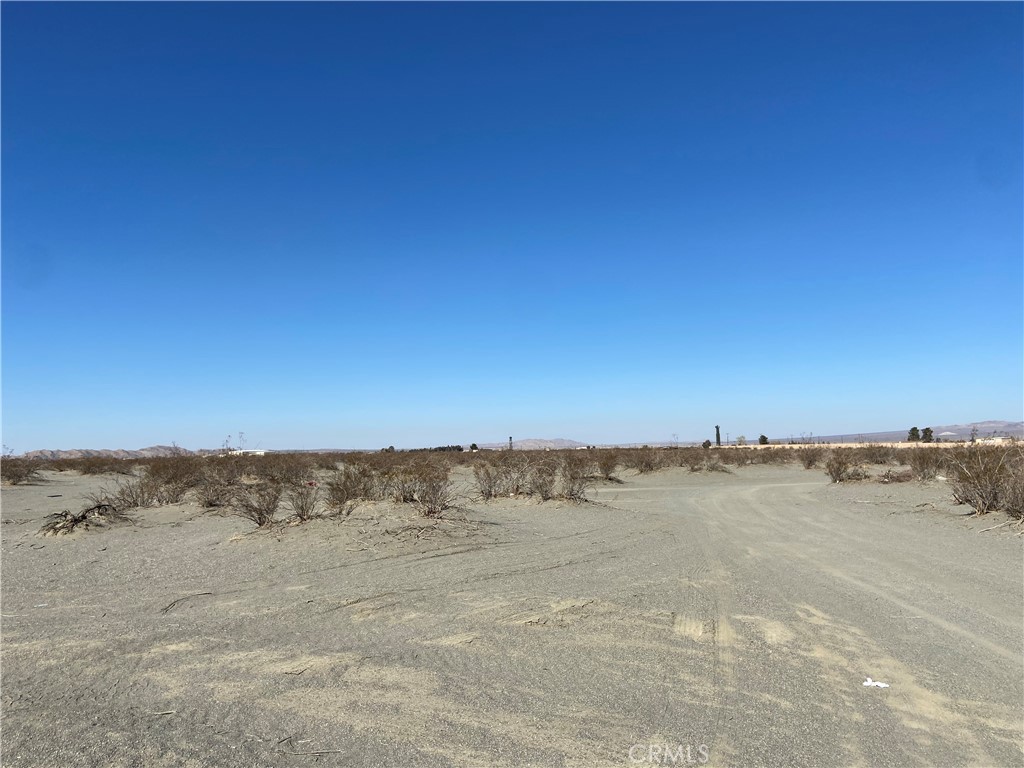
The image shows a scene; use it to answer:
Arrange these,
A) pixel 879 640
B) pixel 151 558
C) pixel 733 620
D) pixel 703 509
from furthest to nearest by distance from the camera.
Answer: pixel 703 509, pixel 151 558, pixel 733 620, pixel 879 640

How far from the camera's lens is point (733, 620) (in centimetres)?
648

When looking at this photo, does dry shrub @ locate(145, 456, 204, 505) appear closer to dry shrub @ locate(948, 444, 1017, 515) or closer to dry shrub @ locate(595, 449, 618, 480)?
dry shrub @ locate(595, 449, 618, 480)

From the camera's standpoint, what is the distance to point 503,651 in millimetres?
5613

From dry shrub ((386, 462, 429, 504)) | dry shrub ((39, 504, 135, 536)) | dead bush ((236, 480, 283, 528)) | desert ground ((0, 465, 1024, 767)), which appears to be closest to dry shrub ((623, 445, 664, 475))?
dry shrub ((386, 462, 429, 504))

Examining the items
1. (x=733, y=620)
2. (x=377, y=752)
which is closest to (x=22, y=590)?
(x=377, y=752)

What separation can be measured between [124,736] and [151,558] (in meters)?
6.61

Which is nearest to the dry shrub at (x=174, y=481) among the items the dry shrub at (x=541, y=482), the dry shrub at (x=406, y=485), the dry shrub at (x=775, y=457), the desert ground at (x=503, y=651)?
the desert ground at (x=503, y=651)

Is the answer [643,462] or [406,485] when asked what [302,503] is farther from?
[643,462]

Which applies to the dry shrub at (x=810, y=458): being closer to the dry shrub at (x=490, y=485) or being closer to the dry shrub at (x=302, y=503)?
the dry shrub at (x=490, y=485)

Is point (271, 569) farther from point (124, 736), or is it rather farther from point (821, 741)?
point (821, 741)

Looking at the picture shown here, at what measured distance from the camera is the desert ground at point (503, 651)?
13.1 feet

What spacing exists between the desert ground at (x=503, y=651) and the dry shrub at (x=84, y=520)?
895 millimetres

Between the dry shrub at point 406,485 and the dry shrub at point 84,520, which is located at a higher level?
the dry shrub at point 406,485

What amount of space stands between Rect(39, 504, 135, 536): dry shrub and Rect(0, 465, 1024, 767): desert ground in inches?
35.3
